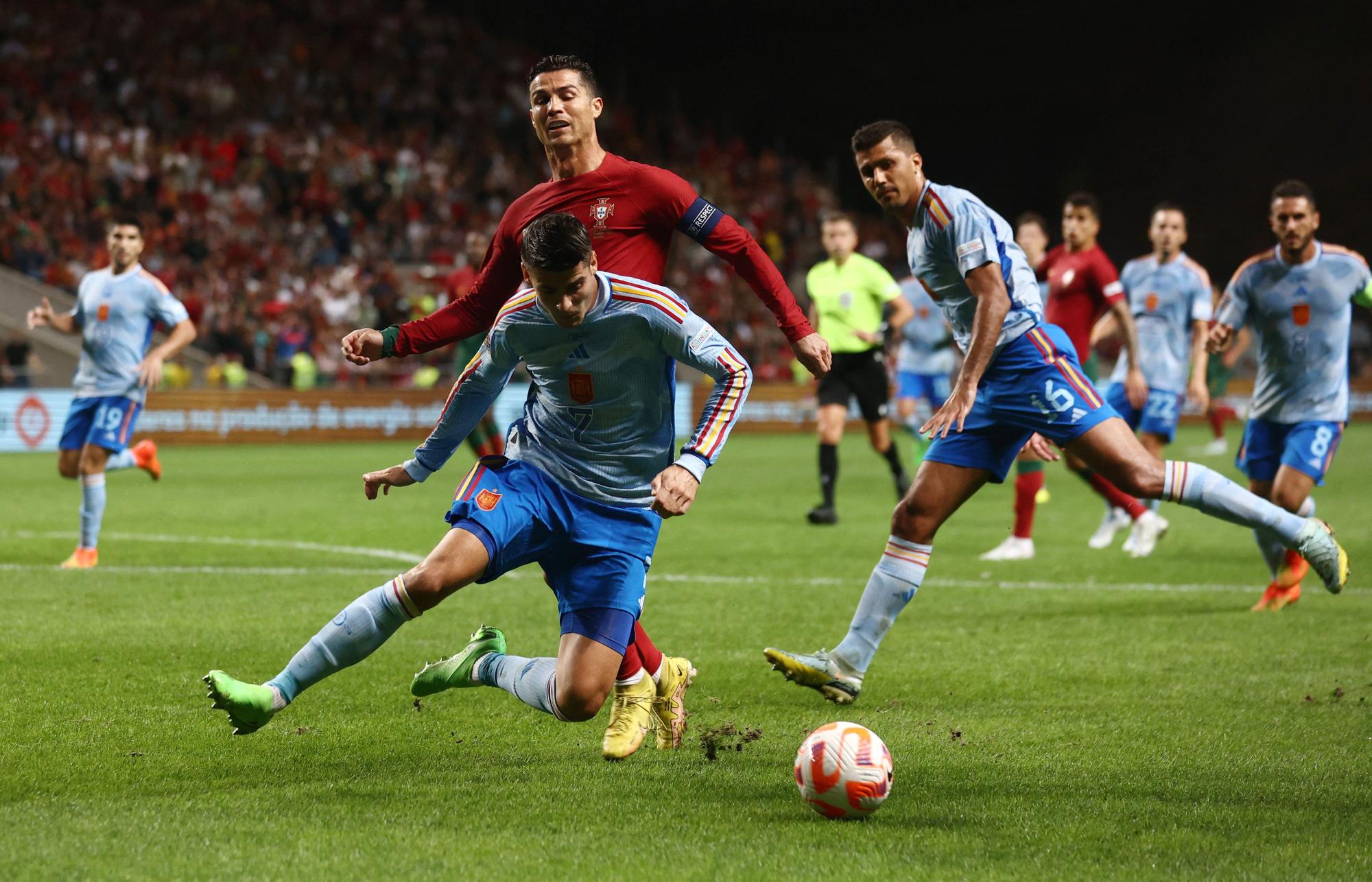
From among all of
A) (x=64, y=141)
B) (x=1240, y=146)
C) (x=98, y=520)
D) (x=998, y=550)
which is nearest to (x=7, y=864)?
(x=98, y=520)

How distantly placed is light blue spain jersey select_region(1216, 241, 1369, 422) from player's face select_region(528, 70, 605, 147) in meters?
3.93

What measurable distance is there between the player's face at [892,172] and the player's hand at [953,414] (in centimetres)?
82

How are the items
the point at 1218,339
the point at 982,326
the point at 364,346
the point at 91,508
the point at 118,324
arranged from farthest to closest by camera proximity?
the point at 118,324 < the point at 91,508 < the point at 1218,339 < the point at 982,326 < the point at 364,346

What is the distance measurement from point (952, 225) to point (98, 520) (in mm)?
6197

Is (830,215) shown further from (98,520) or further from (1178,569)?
(98,520)

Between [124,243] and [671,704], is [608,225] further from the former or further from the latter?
[124,243]

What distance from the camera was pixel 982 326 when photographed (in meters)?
5.29

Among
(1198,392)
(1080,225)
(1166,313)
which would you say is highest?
(1080,225)

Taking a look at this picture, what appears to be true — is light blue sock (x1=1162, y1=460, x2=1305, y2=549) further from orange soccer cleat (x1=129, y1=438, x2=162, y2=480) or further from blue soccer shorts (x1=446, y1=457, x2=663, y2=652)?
orange soccer cleat (x1=129, y1=438, x2=162, y2=480)

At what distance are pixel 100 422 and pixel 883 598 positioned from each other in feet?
19.7

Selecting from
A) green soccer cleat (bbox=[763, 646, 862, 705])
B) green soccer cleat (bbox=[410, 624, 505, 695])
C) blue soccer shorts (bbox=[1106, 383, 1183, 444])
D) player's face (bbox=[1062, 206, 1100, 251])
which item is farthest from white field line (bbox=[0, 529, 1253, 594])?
green soccer cleat (bbox=[410, 624, 505, 695])

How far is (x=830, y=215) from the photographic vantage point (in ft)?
39.9

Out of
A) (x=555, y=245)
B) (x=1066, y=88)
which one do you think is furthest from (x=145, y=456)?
(x=1066, y=88)

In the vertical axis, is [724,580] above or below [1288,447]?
below
